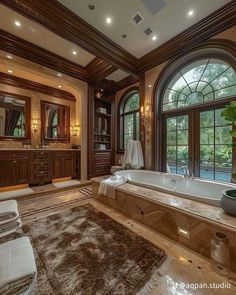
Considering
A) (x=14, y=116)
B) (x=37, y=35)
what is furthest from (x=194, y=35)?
(x=14, y=116)

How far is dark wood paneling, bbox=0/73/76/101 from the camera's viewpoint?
4.09 m

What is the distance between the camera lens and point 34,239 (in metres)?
1.85

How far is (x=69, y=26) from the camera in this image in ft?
8.70

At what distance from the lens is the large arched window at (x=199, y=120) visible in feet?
9.38

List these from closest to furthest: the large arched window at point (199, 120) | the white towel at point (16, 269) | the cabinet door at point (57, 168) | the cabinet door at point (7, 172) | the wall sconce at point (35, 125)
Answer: the white towel at point (16, 269)
the large arched window at point (199, 120)
the cabinet door at point (7, 172)
the cabinet door at point (57, 168)
the wall sconce at point (35, 125)

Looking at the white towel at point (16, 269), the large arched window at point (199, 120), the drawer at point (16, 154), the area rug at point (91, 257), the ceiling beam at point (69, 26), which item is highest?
the ceiling beam at point (69, 26)

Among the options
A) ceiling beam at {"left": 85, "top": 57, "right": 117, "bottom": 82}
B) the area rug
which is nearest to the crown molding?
ceiling beam at {"left": 85, "top": 57, "right": 117, "bottom": 82}

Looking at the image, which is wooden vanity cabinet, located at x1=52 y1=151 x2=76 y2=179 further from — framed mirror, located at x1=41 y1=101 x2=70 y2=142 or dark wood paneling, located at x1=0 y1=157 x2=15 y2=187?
dark wood paneling, located at x1=0 y1=157 x2=15 y2=187

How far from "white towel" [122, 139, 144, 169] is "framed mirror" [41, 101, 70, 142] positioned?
2537mm

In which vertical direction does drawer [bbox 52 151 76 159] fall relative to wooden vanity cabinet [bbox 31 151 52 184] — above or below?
above

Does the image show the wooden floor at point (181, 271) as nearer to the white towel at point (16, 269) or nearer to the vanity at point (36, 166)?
the white towel at point (16, 269)

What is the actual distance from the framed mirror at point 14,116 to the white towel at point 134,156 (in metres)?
3.08

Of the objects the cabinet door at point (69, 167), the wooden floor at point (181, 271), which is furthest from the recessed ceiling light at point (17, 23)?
the wooden floor at point (181, 271)

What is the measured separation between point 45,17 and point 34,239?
3303mm
